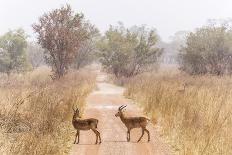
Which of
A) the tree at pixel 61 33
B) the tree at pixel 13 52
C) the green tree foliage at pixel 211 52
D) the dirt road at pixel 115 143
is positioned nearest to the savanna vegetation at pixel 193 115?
the dirt road at pixel 115 143

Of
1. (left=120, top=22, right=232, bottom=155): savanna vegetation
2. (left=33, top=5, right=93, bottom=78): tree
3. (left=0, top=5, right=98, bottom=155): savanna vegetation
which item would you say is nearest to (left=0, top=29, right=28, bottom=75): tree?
(left=0, top=5, right=98, bottom=155): savanna vegetation

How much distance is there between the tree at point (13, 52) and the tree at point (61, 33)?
15.4 metres

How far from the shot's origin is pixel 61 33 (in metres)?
30.5

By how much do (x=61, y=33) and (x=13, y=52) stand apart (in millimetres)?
17729

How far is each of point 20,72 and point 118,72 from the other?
421 inches

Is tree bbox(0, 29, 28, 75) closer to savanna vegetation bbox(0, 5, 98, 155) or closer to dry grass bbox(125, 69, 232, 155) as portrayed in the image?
savanna vegetation bbox(0, 5, 98, 155)

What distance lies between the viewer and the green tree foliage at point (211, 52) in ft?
129

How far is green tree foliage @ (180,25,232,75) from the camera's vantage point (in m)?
39.3

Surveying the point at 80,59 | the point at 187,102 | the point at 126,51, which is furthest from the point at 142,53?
the point at 187,102

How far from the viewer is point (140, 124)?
40.2 feet

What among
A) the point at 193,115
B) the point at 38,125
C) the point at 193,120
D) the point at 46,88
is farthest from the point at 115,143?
the point at 46,88

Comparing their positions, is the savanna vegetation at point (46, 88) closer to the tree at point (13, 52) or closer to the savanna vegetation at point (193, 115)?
the tree at point (13, 52)

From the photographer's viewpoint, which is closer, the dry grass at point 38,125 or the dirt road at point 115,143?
the dry grass at point 38,125

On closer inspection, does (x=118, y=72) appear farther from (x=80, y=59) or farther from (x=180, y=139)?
(x=180, y=139)
